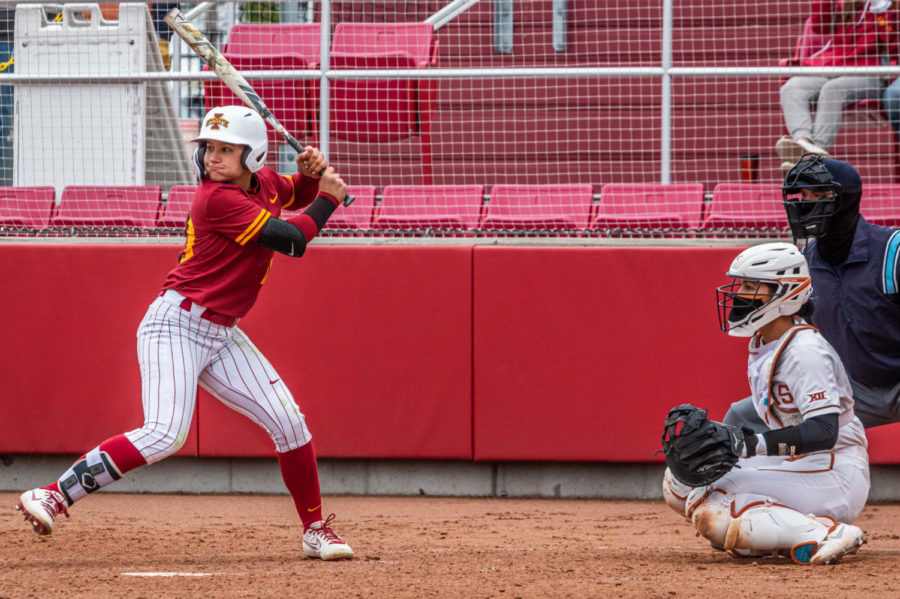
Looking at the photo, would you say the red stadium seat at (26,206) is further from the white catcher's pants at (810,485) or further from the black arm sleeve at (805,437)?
the black arm sleeve at (805,437)

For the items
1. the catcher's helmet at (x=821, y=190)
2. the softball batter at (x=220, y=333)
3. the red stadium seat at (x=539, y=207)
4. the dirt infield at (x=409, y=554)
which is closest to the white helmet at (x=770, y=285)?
the catcher's helmet at (x=821, y=190)

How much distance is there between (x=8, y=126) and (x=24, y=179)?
56 centimetres

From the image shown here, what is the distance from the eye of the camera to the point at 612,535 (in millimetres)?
5152

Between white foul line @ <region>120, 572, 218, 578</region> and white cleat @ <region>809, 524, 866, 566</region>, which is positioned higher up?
white cleat @ <region>809, 524, 866, 566</region>

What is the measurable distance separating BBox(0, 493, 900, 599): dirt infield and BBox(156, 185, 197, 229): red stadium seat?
70.4 inches

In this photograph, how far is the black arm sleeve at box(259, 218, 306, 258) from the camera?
402 cm

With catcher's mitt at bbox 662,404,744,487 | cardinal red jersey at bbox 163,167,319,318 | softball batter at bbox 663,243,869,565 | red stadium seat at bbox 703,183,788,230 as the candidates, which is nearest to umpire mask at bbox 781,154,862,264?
softball batter at bbox 663,243,869,565

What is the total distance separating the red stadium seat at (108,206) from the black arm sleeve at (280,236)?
314 centimetres

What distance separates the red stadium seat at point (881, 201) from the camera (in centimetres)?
660

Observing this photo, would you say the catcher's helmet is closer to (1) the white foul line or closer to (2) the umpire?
(2) the umpire

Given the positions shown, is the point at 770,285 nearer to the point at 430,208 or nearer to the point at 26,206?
the point at 430,208

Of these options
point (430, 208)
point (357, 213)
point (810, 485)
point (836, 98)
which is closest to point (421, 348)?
point (430, 208)

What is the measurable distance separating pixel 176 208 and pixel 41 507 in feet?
11.3

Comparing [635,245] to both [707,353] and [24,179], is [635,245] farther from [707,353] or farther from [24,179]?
[24,179]
